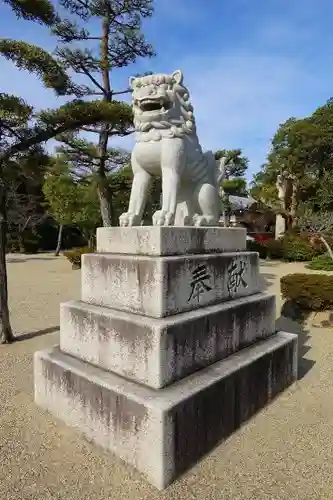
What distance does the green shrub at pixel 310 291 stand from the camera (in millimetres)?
6145

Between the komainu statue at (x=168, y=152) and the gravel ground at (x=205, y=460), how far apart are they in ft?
6.04

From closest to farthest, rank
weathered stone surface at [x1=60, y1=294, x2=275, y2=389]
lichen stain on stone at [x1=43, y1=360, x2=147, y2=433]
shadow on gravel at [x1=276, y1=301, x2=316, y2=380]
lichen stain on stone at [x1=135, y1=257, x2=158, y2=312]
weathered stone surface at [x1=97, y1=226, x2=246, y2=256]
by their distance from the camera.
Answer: lichen stain on stone at [x1=43, y1=360, x2=147, y2=433], weathered stone surface at [x1=60, y1=294, x2=275, y2=389], lichen stain on stone at [x1=135, y1=257, x2=158, y2=312], weathered stone surface at [x1=97, y1=226, x2=246, y2=256], shadow on gravel at [x1=276, y1=301, x2=316, y2=380]

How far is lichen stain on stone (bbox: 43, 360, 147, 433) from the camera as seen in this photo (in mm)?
2316

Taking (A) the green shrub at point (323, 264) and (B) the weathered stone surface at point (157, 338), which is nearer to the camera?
(B) the weathered stone surface at point (157, 338)

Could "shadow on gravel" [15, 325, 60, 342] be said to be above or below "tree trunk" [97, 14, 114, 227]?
below

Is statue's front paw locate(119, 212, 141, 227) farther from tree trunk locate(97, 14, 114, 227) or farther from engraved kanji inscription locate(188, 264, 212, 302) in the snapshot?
tree trunk locate(97, 14, 114, 227)

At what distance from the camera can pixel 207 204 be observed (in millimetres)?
3395

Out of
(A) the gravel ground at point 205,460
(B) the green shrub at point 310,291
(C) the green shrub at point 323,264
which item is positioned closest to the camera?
(A) the gravel ground at point 205,460

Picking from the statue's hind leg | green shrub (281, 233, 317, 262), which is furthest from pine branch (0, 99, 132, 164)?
green shrub (281, 233, 317, 262)

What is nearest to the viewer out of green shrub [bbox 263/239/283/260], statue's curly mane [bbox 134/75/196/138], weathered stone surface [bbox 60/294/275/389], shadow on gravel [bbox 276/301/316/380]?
weathered stone surface [bbox 60/294/275/389]

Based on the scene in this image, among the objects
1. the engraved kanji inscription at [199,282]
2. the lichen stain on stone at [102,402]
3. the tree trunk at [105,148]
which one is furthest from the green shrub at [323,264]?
the lichen stain on stone at [102,402]

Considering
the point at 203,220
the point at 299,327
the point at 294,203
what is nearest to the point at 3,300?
the point at 203,220

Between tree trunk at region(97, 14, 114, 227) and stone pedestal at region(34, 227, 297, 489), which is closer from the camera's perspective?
stone pedestal at region(34, 227, 297, 489)

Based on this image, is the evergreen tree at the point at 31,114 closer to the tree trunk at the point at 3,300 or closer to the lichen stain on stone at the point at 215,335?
the tree trunk at the point at 3,300
